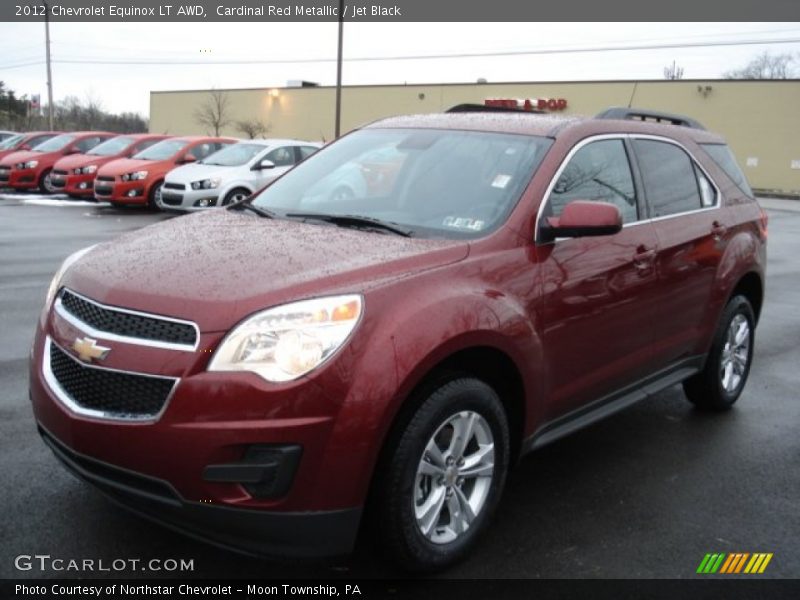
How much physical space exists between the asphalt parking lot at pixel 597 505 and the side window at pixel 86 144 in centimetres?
1768

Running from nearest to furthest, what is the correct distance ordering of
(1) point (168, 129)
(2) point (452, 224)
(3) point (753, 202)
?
(2) point (452, 224) → (3) point (753, 202) → (1) point (168, 129)

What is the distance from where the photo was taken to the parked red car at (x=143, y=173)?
56.7 ft

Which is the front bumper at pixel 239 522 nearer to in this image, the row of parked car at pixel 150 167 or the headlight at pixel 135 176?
the row of parked car at pixel 150 167

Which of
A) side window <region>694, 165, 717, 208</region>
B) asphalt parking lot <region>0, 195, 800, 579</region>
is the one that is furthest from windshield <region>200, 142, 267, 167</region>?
side window <region>694, 165, 717, 208</region>

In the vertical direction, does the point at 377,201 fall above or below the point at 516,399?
above

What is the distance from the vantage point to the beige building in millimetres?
42156

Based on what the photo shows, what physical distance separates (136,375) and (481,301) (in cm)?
134

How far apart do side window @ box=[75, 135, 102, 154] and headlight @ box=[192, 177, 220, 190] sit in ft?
27.3

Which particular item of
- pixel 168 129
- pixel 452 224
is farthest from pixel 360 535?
pixel 168 129

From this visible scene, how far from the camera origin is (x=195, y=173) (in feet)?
51.6

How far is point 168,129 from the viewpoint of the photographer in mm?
65000

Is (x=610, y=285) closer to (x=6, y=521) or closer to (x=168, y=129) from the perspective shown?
(x=6, y=521)

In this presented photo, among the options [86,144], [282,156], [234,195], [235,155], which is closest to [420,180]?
[234,195]

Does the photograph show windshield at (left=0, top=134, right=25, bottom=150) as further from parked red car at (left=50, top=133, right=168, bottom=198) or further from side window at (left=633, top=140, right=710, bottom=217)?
side window at (left=633, top=140, right=710, bottom=217)
